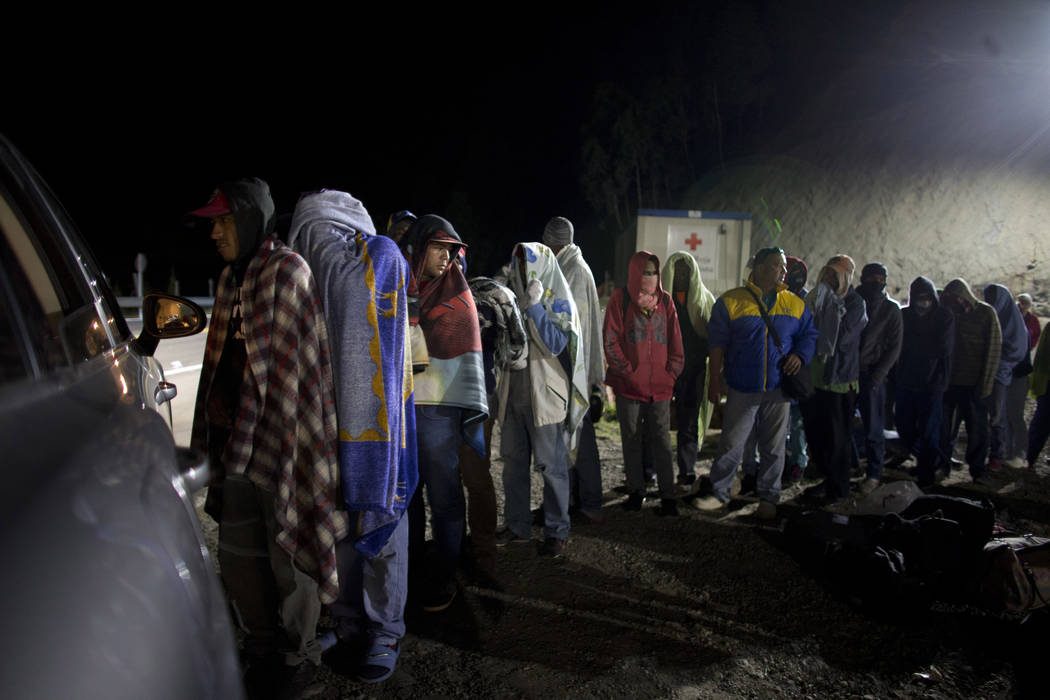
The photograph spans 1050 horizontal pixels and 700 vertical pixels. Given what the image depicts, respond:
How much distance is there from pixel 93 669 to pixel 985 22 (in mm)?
36986

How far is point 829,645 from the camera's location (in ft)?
9.59

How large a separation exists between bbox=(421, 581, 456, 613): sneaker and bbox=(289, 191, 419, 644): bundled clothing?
72 centimetres

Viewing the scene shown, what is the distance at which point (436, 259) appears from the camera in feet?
9.59

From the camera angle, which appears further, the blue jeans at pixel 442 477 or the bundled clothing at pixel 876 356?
the bundled clothing at pixel 876 356

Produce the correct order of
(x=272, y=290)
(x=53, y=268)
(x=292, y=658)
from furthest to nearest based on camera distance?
(x=292, y=658), (x=272, y=290), (x=53, y=268)

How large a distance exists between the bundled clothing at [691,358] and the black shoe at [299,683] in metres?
3.54

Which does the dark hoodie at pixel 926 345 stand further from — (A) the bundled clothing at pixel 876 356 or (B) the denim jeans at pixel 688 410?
(B) the denim jeans at pixel 688 410

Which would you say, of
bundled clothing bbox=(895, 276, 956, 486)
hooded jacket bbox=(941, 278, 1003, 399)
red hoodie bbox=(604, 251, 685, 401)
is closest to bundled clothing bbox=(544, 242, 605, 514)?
red hoodie bbox=(604, 251, 685, 401)

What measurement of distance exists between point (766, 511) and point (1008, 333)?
3.43 metres

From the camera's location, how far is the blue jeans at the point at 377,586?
2.54 meters

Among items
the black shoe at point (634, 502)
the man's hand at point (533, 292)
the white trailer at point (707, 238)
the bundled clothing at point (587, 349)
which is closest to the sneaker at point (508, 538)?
the bundled clothing at point (587, 349)

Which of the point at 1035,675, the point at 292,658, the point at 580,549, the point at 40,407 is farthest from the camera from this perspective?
the point at 580,549

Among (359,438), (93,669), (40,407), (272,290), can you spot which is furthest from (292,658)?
(93,669)

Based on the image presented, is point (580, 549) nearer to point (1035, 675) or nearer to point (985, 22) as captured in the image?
point (1035, 675)
